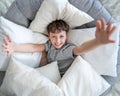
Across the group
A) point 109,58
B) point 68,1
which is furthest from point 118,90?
point 68,1

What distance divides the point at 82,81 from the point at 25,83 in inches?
11.3

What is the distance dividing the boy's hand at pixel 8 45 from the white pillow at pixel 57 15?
0.57ft

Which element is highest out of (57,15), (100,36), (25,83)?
(57,15)

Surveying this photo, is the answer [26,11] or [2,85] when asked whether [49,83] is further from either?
[26,11]

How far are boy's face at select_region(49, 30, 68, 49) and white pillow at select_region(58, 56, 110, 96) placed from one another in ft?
0.47

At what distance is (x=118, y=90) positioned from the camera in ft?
4.61

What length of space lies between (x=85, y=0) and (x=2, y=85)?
0.66m

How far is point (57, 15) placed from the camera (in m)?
1.47

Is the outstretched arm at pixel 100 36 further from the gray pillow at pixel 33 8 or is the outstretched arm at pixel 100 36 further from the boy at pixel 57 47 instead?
the gray pillow at pixel 33 8

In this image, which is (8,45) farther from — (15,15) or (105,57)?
(105,57)

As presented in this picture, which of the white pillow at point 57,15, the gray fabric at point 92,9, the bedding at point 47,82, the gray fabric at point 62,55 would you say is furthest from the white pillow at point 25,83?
the gray fabric at point 92,9

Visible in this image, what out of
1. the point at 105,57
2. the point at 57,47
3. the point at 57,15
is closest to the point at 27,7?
the point at 57,15

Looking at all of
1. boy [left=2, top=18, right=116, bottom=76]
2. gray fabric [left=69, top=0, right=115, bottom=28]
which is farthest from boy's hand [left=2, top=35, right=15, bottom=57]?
gray fabric [left=69, top=0, right=115, bottom=28]

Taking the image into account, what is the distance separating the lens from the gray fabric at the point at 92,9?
4.83ft
